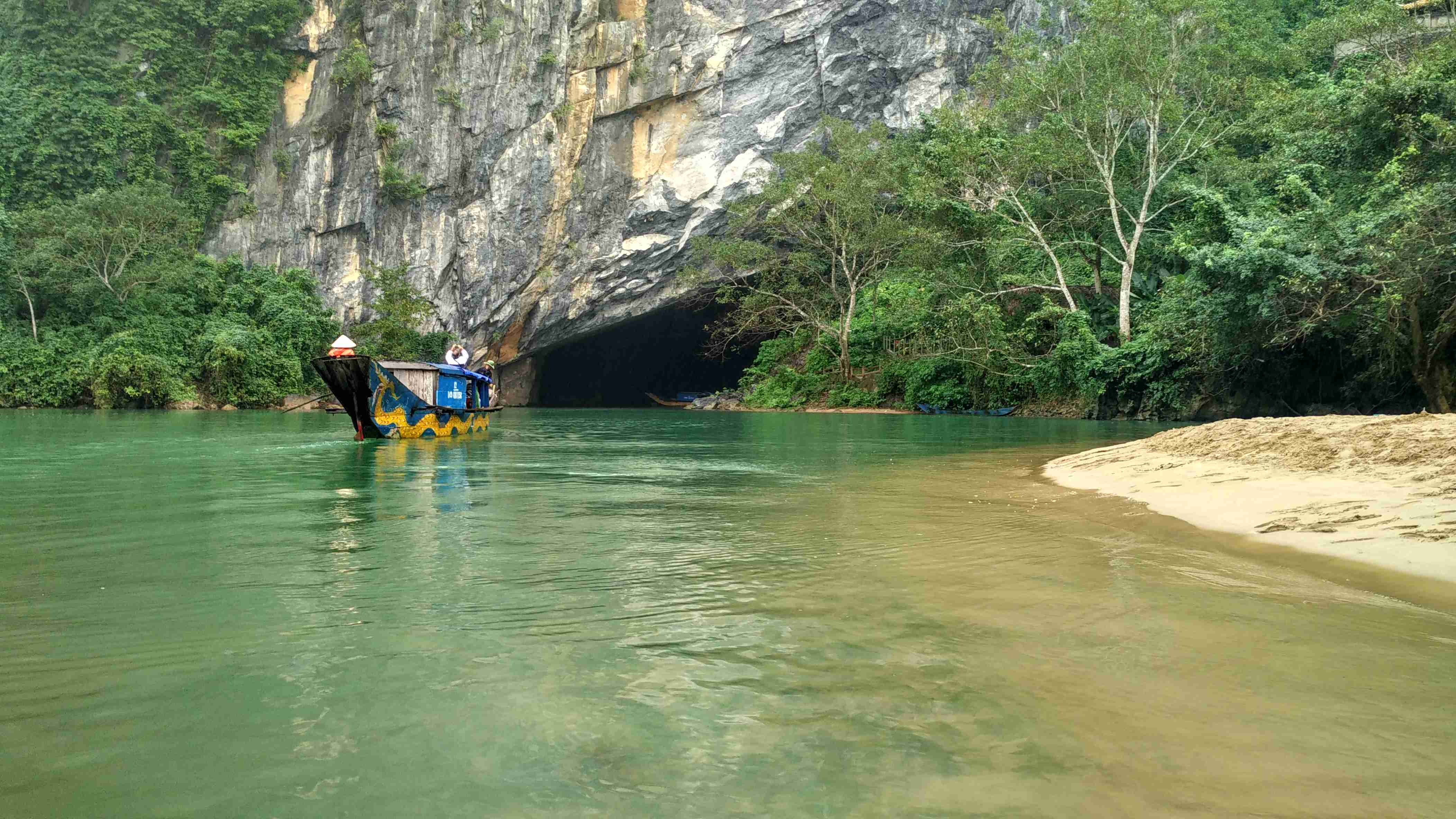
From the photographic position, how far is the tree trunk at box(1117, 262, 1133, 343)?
22469mm

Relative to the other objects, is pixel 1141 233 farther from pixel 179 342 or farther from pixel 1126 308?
pixel 179 342

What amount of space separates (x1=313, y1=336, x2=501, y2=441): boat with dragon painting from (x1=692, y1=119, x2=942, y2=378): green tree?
1554 centimetres

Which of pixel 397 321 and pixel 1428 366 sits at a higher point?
pixel 397 321

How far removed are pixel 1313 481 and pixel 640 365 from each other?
39049mm

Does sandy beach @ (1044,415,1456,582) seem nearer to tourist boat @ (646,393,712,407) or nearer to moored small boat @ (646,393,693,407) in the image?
moored small boat @ (646,393,693,407)

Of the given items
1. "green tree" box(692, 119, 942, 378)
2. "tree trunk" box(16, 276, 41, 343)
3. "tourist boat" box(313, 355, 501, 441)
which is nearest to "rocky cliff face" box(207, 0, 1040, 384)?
"green tree" box(692, 119, 942, 378)

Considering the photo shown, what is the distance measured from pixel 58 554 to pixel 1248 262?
53.1 feet

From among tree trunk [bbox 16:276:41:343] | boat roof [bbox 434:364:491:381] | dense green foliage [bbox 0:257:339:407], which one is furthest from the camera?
tree trunk [bbox 16:276:41:343]

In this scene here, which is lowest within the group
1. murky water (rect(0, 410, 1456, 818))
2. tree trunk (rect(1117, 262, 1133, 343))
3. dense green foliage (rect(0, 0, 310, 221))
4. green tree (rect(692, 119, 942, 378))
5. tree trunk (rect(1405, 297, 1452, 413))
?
murky water (rect(0, 410, 1456, 818))

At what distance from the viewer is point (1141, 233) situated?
23.4m

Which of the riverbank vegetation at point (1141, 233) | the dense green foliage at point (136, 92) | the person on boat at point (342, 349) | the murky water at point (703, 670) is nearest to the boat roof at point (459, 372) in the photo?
the person on boat at point (342, 349)

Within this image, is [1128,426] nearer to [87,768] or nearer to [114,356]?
[87,768]

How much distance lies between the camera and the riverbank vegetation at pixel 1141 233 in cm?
1455

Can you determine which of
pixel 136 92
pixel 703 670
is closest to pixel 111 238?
pixel 136 92
